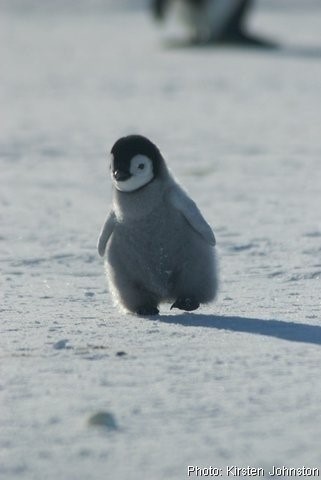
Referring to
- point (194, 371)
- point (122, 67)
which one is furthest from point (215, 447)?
point (122, 67)

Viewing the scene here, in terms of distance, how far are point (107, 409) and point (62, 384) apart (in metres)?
0.29

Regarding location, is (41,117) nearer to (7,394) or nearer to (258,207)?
(258,207)

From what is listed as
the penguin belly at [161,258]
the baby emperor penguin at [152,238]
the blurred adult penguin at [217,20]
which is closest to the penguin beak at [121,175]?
the baby emperor penguin at [152,238]

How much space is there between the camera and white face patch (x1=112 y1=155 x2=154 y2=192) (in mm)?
4441

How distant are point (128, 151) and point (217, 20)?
14.5 metres

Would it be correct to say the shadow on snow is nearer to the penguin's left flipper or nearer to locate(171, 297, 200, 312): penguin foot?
locate(171, 297, 200, 312): penguin foot

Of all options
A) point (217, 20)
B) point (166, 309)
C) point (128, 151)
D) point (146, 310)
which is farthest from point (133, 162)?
point (217, 20)

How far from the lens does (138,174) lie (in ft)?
14.6

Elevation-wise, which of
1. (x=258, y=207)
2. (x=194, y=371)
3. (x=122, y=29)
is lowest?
(x=122, y=29)

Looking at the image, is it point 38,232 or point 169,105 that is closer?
point 38,232

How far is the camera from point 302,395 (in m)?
3.49

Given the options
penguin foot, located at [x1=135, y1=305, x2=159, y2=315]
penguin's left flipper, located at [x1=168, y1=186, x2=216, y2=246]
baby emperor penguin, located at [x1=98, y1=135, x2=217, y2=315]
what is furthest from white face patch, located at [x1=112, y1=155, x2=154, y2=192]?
penguin foot, located at [x1=135, y1=305, x2=159, y2=315]

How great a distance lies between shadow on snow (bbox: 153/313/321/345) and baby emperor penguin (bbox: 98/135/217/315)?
4.0 inches

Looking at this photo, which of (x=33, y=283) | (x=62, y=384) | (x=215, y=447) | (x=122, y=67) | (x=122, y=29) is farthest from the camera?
(x=122, y=29)
